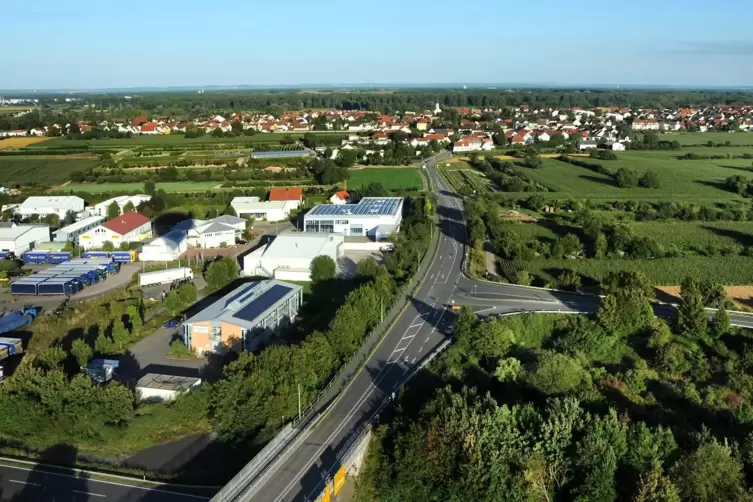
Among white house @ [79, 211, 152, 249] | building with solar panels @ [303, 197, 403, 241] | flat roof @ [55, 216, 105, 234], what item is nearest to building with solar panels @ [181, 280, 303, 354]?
building with solar panels @ [303, 197, 403, 241]

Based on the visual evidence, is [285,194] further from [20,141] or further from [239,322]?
[20,141]

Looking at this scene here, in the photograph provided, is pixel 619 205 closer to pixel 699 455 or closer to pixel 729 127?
pixel 699 455

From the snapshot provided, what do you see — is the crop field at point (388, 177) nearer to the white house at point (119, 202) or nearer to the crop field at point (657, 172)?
the crop field at point (657, 172)

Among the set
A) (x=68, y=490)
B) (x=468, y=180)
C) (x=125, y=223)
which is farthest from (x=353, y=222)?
(x=68, y=490)

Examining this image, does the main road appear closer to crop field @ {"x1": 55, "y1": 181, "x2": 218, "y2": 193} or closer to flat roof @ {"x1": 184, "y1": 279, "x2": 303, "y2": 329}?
flat roof @ {"x1": 184, "y1": 279, "x2": 303, "y2": 329}

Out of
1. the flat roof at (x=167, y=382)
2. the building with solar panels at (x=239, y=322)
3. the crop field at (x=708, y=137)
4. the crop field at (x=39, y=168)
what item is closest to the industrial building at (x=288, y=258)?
the building with solar panels at (x=239, y=322)

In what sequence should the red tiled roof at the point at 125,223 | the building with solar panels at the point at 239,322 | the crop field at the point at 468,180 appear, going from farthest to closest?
the crop field at the point at 468,180
the red tiled roof at the point at 125,223
the building with solar panels at the point at 239,322
